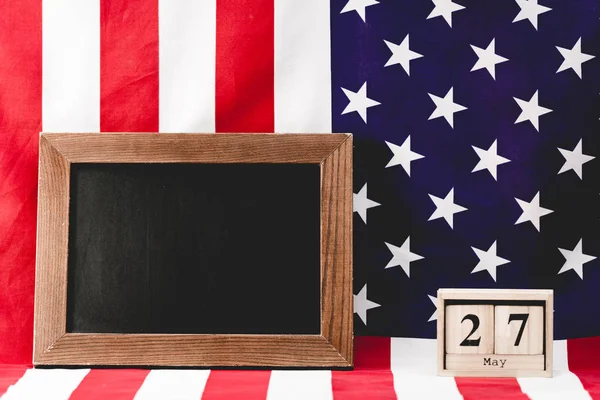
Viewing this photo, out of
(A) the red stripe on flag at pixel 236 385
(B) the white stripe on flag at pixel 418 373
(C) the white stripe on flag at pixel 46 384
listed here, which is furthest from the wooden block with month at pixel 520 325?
(C) the white stripe on flag at pixel 46 384

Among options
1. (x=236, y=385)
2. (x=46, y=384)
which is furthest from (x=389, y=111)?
(x=46, y=384)

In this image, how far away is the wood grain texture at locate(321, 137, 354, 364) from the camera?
1207 millimetres

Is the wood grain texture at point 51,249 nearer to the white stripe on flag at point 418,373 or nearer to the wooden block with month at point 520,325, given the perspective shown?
the white stripe on flag at point 418,373

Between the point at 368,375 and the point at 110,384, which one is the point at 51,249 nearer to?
the point at 110,384

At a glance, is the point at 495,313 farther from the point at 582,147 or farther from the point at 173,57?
the point at 173,57

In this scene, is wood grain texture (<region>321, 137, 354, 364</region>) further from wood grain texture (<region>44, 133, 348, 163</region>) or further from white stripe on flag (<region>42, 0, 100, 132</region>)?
white stripe on flag (<region>42, 0, 100, 132</region>)

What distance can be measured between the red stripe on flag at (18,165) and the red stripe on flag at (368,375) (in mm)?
680

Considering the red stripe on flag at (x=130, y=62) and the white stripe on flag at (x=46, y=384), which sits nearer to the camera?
the white stripe on flag at (x=46, y=384)

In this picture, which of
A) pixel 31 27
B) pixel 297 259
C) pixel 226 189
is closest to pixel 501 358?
pixel 297 259

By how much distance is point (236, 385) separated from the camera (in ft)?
3.63

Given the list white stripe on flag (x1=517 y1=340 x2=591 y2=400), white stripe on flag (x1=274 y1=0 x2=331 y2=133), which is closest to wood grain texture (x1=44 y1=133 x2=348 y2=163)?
white stripe on flag (x1=274 y1=0 x2=331 y2=133)

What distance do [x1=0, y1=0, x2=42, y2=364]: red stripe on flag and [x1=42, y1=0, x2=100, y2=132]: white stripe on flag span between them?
0.02 m

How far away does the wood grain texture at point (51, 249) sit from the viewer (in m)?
1.22

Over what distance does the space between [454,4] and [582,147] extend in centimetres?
41
